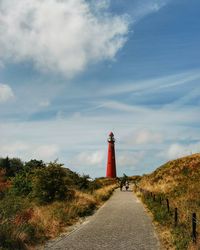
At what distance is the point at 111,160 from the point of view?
85.8 metres

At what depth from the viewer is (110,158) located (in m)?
85.6

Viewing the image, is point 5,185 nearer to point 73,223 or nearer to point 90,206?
point 90,206

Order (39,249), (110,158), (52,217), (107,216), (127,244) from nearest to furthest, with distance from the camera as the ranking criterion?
(39,249)
(127,244)
(52,217)
(107,216)
(110,158)

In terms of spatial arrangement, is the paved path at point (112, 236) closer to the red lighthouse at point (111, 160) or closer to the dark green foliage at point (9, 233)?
the dark green foliage at point (9, 233)

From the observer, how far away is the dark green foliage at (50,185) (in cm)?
2955

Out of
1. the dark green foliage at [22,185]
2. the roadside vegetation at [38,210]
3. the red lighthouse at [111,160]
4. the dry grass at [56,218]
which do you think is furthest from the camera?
the red lighthouse at [111,160]

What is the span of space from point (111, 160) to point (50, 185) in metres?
56.3

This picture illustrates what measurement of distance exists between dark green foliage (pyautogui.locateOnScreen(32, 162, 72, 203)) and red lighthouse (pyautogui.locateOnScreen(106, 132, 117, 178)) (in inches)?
2146

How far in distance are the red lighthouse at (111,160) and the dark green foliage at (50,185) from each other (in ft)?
179

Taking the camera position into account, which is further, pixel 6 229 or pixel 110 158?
pixel 110 158

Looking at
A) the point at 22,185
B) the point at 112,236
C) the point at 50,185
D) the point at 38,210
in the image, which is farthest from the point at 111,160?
the point at 112,236

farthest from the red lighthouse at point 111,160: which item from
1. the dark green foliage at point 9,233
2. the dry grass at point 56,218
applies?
the dark green foliage at point 9,233

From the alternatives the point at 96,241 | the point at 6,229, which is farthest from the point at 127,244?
the point at 6,229

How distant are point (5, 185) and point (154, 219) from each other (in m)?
22.0
